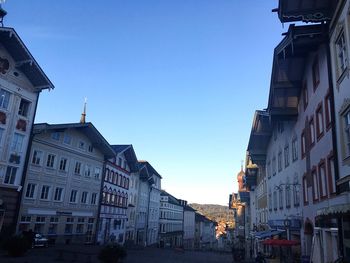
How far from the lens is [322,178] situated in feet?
63.6

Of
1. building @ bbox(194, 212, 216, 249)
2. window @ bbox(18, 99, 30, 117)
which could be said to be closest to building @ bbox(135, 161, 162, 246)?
window @ bbox(18, 99, 30, 117)

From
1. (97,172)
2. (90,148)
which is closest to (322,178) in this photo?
(90,148)

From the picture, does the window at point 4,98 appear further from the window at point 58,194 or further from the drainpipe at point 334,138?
the drainpipe at point 334,138

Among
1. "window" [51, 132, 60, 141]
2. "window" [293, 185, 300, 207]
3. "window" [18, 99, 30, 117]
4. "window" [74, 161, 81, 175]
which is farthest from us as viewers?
"window" [74, 161, 81, 175]

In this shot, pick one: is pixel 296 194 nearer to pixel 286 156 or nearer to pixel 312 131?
pixel 286 156

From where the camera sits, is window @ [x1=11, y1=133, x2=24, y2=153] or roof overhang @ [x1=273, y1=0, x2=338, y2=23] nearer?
roof overhang @ [x1=273, y1=0, x2=338, y2=23]

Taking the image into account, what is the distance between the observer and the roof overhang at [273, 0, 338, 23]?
57.4 feet

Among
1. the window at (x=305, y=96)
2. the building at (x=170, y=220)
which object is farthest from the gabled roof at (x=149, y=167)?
the window at (x=305, y=96)

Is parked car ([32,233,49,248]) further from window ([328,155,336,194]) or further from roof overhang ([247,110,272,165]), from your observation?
window ([328,155,336,194])

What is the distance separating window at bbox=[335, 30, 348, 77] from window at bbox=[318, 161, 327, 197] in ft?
17.3

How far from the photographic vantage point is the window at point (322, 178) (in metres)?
18.8

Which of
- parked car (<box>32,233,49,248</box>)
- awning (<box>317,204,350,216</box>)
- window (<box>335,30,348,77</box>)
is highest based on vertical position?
window (<box>335,30,348,77</box>)

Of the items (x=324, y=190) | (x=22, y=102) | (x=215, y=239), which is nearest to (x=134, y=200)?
(x=22, y=102)

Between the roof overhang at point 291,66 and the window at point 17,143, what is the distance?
861 inches
